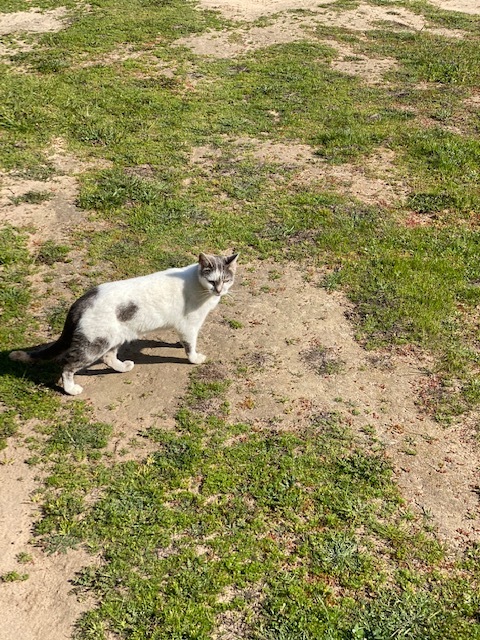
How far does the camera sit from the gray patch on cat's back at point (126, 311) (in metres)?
5.91

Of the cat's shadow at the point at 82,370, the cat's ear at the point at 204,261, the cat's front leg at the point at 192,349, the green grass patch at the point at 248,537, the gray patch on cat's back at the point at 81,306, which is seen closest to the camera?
the green grass patch at the point at 248,537

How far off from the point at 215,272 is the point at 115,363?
1.35 meters

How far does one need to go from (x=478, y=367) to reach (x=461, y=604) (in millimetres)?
2682

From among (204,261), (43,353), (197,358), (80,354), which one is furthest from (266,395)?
(43,353)

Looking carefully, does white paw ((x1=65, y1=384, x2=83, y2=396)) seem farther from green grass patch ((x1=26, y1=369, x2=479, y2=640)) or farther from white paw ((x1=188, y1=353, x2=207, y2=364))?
white paw ((x1=188, y1=353, x2=207, y2=364))

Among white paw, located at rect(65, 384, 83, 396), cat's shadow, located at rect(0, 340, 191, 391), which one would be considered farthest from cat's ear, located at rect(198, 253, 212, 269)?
white paw, located at rect(65, 384, 83, 396)

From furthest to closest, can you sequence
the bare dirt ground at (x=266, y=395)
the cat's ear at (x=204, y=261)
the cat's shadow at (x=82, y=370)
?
1. the cat's shadow at (x=82, y=370)
2. the cat's ear at (x=204, y=261)
3. the bare dirt ground at (x=266, y=395)

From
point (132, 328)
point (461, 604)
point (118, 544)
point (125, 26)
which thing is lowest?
point (461, 604)

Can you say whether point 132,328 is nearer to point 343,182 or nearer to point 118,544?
point 118,544

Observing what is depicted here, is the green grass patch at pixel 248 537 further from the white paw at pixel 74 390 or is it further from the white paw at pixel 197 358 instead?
the white paw at pixel 197 358

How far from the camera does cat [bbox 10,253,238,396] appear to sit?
5.84 m

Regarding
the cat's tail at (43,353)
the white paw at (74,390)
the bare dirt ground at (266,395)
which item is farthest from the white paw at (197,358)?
the cat's tail at (43,353)

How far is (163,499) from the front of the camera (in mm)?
5164

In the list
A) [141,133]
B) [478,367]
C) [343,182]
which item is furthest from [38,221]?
[478,367]
